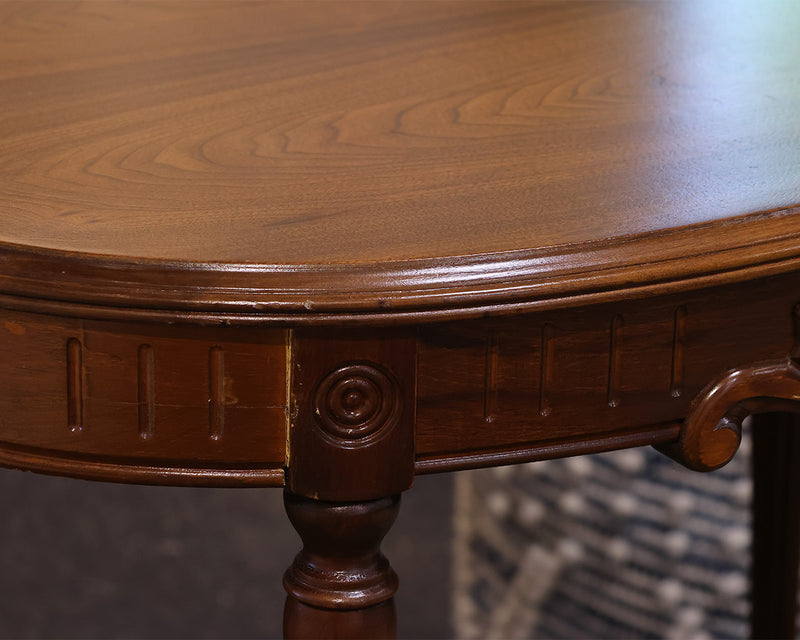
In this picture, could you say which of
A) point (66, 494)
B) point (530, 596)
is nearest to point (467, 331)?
point (530, 596)

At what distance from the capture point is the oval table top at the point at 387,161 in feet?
1.25

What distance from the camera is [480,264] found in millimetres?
383

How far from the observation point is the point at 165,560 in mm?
1438

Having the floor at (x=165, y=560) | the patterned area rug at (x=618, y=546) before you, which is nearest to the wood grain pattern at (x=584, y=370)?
the patterned area rug at (x=618, y=546)

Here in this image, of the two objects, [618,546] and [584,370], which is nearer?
[584,370]

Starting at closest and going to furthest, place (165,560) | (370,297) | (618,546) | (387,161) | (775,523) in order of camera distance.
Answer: (370,297), (387,161), (775,523), (618,546), (165,560)

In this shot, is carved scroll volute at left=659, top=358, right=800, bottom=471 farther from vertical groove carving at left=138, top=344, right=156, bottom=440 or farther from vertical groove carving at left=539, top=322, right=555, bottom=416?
vertical groove carving at left=138, top=344, right=156, bottom=440

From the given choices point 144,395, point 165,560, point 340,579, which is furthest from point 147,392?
point 165,560

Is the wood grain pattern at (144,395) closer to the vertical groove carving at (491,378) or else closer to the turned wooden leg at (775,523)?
the vertical groove carving at (491,378)

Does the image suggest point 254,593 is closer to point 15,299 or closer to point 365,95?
point 365,95

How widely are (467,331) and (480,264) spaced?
0.03m

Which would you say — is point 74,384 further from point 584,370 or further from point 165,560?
point 165,560

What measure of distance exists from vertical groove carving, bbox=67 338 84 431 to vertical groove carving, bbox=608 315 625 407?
19cm

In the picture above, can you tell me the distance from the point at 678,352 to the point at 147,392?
19 cm
